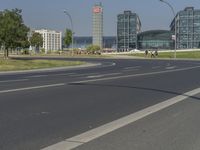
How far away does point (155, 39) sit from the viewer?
16925cm

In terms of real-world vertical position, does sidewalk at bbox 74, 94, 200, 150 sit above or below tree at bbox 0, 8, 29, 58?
A: below

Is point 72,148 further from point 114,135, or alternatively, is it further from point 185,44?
point 185,44

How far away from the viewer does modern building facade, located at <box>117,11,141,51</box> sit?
152125 mm

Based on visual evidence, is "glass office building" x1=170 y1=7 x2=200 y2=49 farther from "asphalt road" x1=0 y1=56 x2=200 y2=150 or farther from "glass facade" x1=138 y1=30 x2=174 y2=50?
"asphalt road" x1=0 y1=56 x2=200 y2=150

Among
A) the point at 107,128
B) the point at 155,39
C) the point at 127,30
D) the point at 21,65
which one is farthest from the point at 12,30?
the point at 155,39

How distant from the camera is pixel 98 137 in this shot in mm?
8914

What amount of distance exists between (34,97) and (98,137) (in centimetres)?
697

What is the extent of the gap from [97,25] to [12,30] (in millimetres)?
127066

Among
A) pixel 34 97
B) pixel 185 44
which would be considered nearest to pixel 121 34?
pixel 185 44

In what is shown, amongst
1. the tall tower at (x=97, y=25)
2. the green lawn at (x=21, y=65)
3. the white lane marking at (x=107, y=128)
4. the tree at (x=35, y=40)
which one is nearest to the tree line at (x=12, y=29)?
the green lawn at (x=21, y=65)

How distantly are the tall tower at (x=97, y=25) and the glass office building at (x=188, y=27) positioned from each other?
41383 mm

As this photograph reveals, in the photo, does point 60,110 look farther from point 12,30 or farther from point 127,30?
point 127,30

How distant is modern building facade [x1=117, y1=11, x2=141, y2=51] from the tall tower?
65.1ft

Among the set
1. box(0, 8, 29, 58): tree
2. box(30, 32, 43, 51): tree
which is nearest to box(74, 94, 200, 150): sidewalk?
box(0, 8, 29, 58): tree
